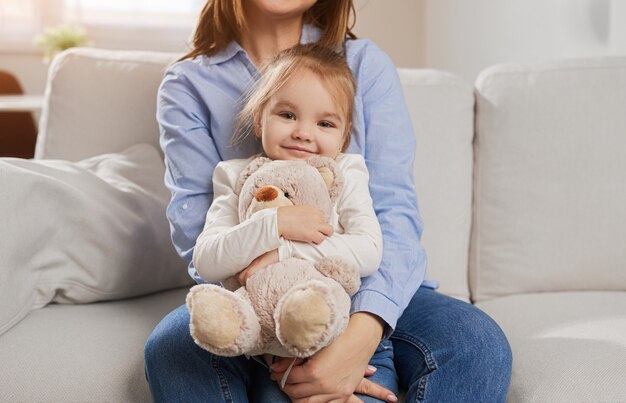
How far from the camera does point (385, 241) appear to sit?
1.32 meters

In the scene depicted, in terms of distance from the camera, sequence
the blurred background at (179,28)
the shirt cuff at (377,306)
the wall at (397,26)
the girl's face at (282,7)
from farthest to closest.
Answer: the wall at (397,26), the blurred background at (179,28), the girl's face at (282,7), the shirt cuff at (377,306)

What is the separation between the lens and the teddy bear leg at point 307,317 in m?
0.96

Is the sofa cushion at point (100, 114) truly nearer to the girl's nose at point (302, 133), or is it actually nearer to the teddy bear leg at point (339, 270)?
the girl's nose at point (302, 133)

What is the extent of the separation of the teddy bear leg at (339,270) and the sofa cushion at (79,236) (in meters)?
0.61

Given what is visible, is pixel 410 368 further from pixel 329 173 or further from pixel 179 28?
pixel 179 28

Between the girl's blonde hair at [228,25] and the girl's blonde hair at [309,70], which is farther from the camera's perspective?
the girl's blonde hair at [228,25]

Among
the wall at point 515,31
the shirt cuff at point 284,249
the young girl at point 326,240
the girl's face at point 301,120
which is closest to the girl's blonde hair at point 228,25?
the young girl at point 326,240

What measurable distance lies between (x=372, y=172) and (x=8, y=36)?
3.27m

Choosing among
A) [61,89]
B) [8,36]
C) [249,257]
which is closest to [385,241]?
[249,257]

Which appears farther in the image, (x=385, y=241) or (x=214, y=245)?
(x=385, y=241)

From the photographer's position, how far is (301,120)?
1241 mm

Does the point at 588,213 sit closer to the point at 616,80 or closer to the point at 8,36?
the point at 616,80

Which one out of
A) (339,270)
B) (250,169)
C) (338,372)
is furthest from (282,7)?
(338,372)

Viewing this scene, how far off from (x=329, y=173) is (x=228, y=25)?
20.2 inches
